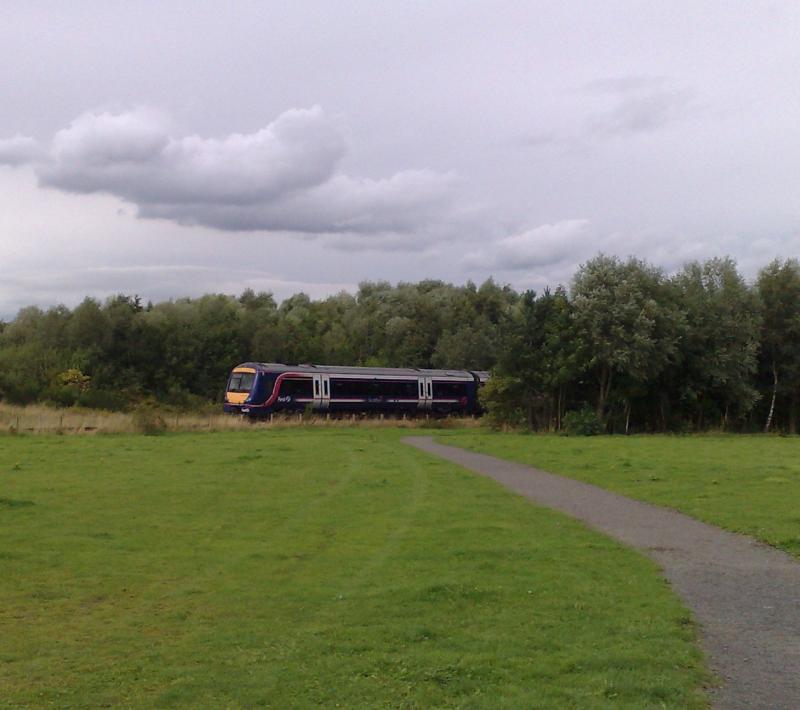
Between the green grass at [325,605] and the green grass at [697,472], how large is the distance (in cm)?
293

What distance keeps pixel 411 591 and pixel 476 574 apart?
1.21 metres

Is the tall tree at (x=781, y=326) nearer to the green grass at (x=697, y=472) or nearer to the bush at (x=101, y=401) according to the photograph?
the green grass at (x=697, y=472)

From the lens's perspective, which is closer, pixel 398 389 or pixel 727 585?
pixel 727 585

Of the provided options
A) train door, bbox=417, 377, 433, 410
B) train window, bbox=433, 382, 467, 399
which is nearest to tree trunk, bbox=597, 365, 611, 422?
train door, bbox=417, 377, 433, 410

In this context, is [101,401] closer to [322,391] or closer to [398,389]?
[322,391]

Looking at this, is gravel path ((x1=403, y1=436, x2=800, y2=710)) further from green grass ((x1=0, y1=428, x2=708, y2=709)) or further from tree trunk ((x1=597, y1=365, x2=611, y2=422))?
tree trunk ((x1=597, y1=365, x2=611, y2=422))

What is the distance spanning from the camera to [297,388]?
46344 millimetres

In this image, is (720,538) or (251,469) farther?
(251,469)

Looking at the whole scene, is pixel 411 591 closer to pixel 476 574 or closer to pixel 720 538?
pixel 476 574

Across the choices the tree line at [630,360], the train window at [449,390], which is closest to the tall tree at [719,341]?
the tree line at [630,360]

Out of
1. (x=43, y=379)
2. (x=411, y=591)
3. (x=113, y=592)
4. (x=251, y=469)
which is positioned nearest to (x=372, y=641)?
(x=411, y=591)

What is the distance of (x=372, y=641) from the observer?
763cm

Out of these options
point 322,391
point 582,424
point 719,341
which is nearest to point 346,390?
point 322,391

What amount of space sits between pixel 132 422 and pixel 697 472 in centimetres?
2299
